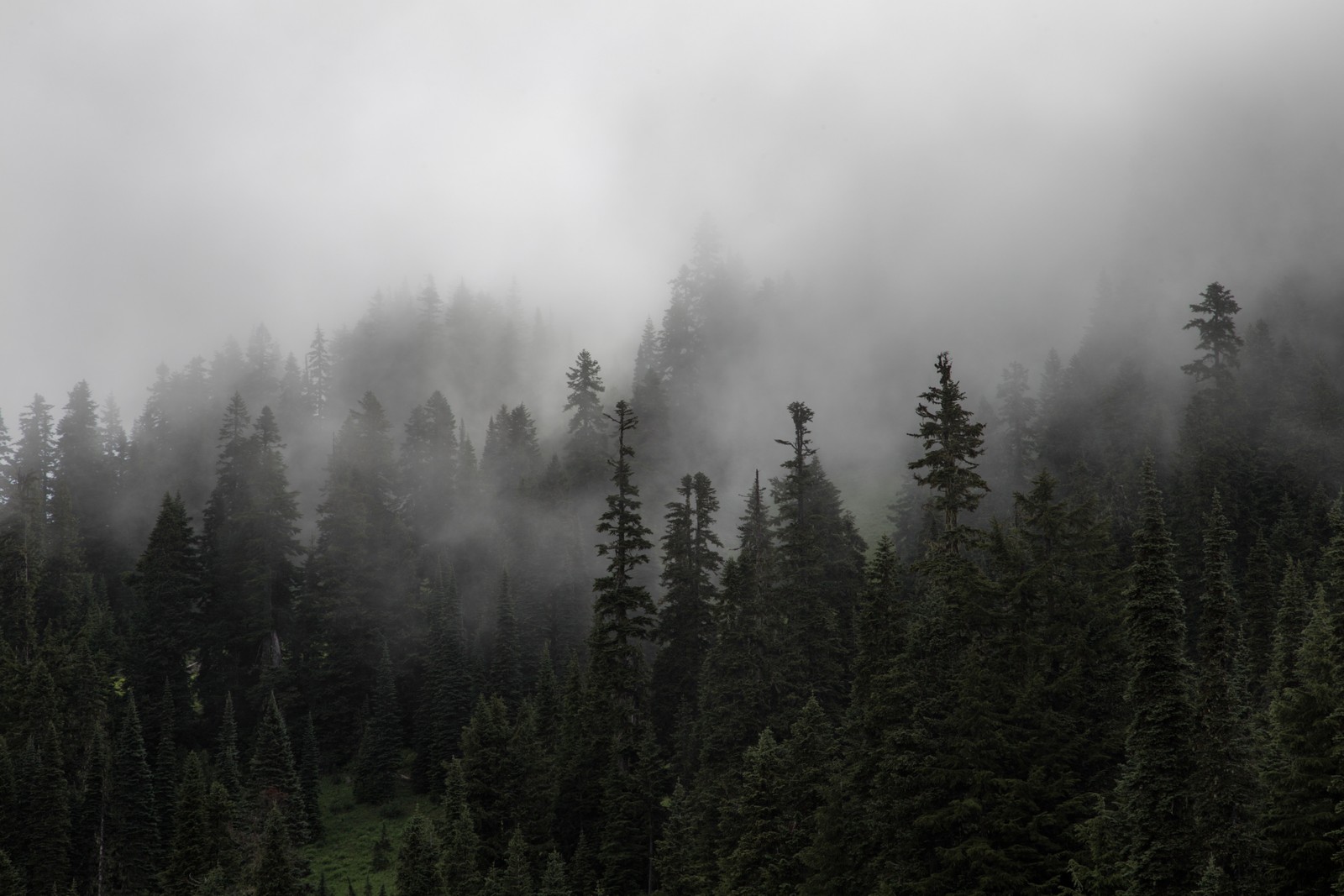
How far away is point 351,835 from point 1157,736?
62619 mm

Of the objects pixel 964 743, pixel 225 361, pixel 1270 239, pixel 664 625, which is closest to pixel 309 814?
pixel 664 625

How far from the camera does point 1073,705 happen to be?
123ft

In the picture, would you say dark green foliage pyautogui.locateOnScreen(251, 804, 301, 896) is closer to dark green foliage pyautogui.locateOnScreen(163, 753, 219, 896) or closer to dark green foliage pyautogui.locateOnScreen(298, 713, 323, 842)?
dark green foliage pyautogui.locateOnScreen(163, 753, 219, 896)

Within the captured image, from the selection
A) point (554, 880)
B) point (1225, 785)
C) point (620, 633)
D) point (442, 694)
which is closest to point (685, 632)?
point (620, 633)

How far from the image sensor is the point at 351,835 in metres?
75.8

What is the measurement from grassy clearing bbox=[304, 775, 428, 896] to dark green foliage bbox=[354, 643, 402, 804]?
123 centimetres

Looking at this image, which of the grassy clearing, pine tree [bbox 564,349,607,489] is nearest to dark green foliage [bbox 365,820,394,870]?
the grassy clearing

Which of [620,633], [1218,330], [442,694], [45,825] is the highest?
[1218,330]

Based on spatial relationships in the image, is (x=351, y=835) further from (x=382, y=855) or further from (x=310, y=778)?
(x=310, y=778)

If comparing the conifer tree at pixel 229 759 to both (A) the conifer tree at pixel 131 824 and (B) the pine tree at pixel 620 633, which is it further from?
(B) the pine tree at pixel 620 633

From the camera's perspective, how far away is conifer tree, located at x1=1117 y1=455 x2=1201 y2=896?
96.5 feet

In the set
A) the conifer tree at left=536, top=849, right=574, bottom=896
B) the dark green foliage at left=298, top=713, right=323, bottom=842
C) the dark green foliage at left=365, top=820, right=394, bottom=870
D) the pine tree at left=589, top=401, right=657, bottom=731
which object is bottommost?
the dark green foliage at left=365, top=820, right=394, bottom=870

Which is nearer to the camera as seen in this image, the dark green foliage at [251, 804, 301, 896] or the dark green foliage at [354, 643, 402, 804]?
the dark green foliage at [251, 804, 301, 896]

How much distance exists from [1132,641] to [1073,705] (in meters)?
5.84
